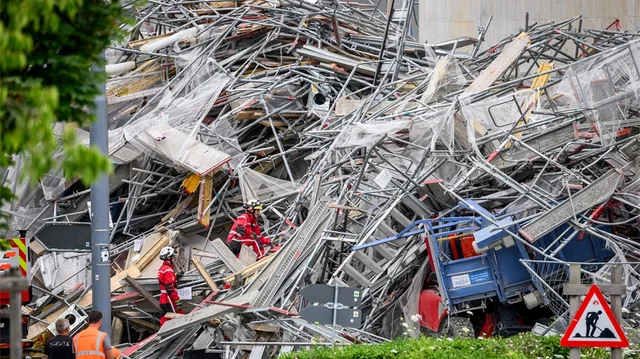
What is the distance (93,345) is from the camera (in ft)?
37.0

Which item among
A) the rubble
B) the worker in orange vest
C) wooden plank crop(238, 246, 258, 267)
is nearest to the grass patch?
the rubble

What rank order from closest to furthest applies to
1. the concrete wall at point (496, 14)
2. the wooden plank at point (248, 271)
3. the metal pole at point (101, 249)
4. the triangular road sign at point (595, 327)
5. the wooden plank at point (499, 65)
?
the triangular road sign at point (595, 327)
the metal pole at point (101, 249)
the wooden plank at point (248, 271)
the wooden plank at point (499, 65)
the concrete wall at point (496, 14)

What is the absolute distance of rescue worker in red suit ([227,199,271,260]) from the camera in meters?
17.5

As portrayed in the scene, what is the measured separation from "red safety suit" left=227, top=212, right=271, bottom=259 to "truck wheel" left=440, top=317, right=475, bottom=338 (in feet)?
12.1

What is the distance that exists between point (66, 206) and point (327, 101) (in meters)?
5.24

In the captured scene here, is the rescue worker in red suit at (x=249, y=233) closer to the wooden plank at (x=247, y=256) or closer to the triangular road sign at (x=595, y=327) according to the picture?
the wooden plank at (x=247, y=256)

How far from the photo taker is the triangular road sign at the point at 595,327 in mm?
9656

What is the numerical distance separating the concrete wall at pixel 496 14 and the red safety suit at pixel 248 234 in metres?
14.9

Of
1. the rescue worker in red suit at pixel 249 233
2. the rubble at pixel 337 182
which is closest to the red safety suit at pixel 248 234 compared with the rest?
the rescue worker in red suit at pixel 249 233

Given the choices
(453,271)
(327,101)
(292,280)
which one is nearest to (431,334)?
(453,271)

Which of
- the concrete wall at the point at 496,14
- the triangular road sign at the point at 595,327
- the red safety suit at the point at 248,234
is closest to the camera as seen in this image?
the triangular road sign at the point at 595,327

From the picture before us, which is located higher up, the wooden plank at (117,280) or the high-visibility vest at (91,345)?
the high-visibility vest at (91,345)

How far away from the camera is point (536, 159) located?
1578cm

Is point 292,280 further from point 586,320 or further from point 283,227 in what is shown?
point 586,320
